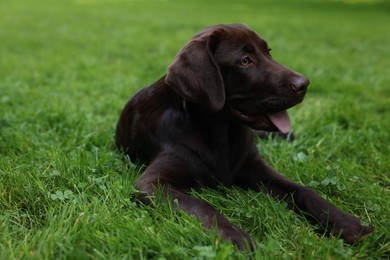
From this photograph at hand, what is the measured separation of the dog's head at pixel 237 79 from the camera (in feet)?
9.18

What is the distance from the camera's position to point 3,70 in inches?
262

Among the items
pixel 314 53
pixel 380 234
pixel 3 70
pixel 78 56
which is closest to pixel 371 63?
pixel 314 53

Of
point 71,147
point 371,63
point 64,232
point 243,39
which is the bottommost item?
point 371,63

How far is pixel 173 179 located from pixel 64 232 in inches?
32.4

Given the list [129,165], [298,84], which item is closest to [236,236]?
[298,84]

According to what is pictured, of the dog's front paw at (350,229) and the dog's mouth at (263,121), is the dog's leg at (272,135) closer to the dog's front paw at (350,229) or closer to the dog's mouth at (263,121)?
the dog's mouth at (263,121)

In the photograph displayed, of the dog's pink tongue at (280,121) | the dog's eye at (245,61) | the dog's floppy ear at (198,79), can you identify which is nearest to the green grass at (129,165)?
the dog's pink tongue at (280,121)

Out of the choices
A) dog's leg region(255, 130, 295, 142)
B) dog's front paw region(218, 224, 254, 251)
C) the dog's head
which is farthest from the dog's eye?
dog's leg region(255, 130, 295, 142)

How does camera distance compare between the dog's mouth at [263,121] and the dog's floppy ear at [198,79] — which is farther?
the dog's mouth at [263,121]

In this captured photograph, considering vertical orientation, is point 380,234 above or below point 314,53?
above

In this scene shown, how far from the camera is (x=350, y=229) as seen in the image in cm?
252

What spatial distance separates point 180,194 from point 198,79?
2.10 feet

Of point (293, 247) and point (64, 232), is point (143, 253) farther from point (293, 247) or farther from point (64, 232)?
point (293, 247)

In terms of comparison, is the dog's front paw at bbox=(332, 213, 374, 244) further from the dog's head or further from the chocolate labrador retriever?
the dog's head
